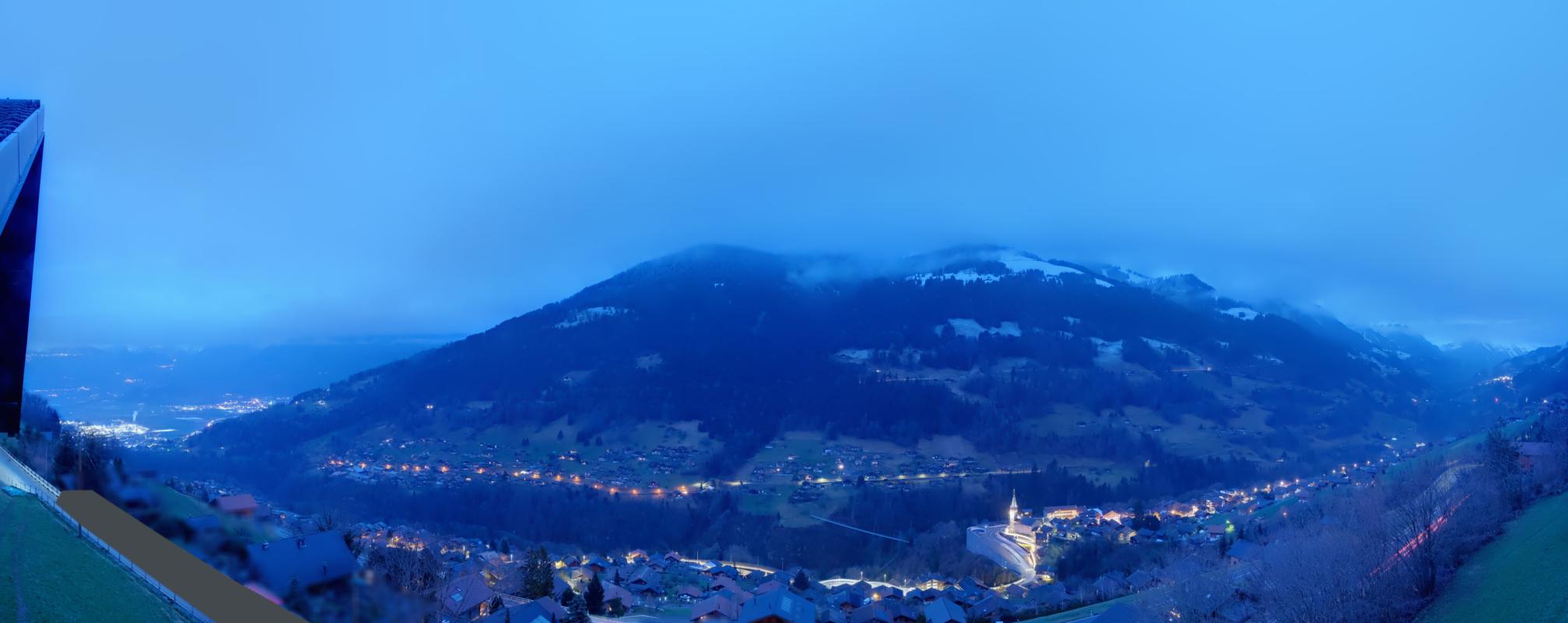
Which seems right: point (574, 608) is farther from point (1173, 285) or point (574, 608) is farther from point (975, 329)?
point (1173, 285)

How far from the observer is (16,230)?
12.6 feet

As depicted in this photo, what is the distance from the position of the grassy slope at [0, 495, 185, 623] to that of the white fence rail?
0.18 ft

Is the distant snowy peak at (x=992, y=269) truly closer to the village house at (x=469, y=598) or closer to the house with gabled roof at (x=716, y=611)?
the house with gabled roof at (x=716, y=611)

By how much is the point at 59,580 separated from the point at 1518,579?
19.3 metres

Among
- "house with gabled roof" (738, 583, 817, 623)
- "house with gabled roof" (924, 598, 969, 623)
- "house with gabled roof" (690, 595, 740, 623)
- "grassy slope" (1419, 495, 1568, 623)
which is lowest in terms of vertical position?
"house with gabled roof" (924, 598, 969, 623)

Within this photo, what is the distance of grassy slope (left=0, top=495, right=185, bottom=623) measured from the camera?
2977mm

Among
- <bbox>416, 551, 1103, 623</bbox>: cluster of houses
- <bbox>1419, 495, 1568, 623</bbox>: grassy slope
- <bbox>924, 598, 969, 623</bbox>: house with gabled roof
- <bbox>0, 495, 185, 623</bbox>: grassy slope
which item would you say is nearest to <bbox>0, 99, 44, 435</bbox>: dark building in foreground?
<bbox>0, 495, 185, 623</bbox>: grassy slope

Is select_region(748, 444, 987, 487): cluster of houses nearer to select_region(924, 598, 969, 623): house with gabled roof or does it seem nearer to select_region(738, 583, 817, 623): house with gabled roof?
select_region(924, 598, 969, 623): house with gabled roof

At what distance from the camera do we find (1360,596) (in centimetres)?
1339

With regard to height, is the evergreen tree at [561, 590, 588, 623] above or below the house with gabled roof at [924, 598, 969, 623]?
above

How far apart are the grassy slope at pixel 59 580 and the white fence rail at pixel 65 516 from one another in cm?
5

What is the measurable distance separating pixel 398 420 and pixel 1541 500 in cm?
7286

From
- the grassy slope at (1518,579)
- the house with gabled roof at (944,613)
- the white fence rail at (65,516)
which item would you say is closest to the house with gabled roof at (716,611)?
the house with gabled roof at (944,613)

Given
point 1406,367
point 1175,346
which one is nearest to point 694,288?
point 1175,346
